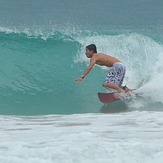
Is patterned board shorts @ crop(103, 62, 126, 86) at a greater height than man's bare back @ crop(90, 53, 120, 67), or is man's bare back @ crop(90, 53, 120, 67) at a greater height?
man's bare back @ crop(90, 53, 120, 67)

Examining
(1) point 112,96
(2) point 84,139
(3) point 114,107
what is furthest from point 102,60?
(2) point 84,139

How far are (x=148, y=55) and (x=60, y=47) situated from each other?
202cm

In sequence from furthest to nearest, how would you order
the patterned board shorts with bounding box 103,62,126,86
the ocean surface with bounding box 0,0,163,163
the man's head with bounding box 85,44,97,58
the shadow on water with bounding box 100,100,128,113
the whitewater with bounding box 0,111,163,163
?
the patterned board shorts with bounding box 103,62,126,86 → the man's head with bounding box 85,44,97,58 → the shadow on water with bounding box 100,100,128,113 → the ocean surface with bounding box 0,0,163,163 → the whitewater with bounding box 0,111,163,163

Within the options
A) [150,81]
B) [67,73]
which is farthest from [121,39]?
[150,81]

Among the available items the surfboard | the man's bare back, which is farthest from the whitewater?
the man's bare back

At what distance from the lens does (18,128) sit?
8.75 meters

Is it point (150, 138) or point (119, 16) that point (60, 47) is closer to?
point (150, 138)

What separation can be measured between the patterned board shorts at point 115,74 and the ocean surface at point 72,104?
13.8 inches

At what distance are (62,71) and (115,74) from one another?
326cm

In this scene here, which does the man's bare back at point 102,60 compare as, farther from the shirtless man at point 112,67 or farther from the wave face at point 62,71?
the wave face at point 62,71

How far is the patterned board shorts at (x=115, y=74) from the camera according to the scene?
10969mm

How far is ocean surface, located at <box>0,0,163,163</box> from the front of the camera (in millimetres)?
7121

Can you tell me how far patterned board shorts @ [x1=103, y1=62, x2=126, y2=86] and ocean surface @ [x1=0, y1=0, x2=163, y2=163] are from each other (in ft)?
1.15

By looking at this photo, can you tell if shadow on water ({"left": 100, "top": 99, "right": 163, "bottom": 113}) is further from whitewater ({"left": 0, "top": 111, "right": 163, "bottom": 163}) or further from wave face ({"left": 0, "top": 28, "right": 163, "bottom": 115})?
whitewater ({"left": 0, "top": 111, "right": 163, "bottom": 163})
